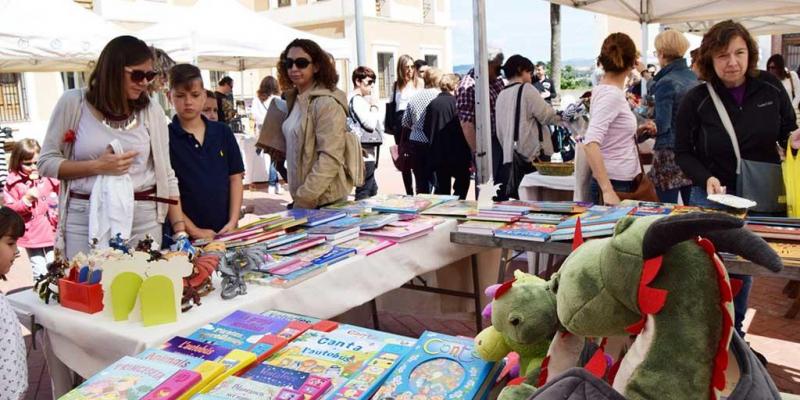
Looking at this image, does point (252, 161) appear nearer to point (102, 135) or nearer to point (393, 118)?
point (393, 118)

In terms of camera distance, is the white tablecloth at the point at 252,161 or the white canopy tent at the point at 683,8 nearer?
the white canopy tent at the point at 683,8

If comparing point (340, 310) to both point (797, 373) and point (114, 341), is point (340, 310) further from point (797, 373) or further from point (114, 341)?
point (797, 373)

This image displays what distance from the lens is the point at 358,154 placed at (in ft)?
10.8

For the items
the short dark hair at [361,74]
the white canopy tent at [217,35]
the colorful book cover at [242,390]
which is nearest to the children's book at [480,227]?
the colorful book cover at [242,390]

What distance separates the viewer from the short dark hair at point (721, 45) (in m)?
2.73

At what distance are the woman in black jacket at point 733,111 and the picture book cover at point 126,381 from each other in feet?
7.59

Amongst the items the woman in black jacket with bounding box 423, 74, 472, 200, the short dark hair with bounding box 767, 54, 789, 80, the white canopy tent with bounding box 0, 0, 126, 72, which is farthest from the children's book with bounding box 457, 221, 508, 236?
the short dark hair with bounding box 767, 54, 789, 80

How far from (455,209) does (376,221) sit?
1.73ft

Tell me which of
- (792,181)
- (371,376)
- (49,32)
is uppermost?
(49,32)

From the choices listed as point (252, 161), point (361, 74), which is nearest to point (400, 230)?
point (361, 74)

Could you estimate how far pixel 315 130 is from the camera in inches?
126

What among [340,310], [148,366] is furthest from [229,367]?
[340,310]

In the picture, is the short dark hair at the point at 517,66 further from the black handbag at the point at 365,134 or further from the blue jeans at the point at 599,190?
the blue jeans at the point at 599,190

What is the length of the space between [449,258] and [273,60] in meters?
7.97
